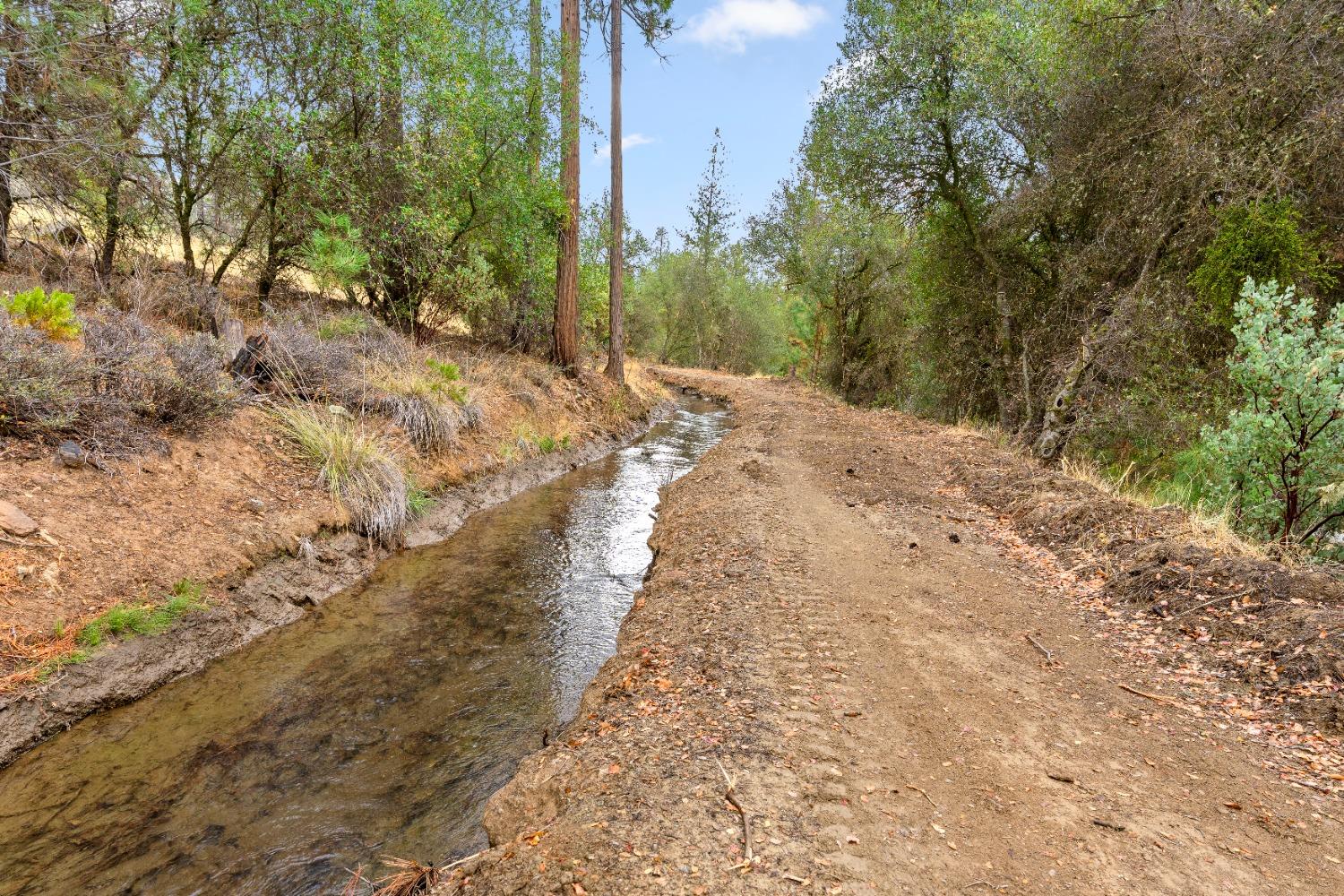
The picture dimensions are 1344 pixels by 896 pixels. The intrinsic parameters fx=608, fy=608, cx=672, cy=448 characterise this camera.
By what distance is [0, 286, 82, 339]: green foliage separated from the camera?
493 centimetres

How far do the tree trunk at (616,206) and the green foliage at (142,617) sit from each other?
39.7ft

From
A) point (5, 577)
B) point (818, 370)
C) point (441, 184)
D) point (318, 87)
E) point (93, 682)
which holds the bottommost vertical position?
point (93, 682)

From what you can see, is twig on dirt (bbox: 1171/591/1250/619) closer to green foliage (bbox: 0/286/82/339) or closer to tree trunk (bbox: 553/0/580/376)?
green foliage (bbox: 0/286/82/339)

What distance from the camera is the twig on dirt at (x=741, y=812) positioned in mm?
2309

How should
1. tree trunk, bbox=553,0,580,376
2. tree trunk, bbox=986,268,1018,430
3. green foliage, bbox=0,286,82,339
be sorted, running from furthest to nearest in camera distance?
tree trunk, bbox=986,268,1018,430 → tree trunk, bbox=553,0,580,376 → green foliage, bbox=0,286,82,339

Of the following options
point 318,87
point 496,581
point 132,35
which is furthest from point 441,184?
point 496,581

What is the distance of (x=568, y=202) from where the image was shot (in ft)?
40.7

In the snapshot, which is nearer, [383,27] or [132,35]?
[132,35]

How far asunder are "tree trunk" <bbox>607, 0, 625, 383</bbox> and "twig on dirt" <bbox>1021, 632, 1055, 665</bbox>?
12.8m

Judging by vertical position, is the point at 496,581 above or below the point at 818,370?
below

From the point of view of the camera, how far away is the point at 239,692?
4062 mm

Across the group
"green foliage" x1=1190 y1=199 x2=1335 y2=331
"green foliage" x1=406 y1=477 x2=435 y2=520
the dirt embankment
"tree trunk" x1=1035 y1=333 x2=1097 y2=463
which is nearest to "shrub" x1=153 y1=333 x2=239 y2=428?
the dirt embankment

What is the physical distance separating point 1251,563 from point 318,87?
38.3 feet

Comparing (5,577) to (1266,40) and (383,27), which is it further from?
(1266,40)
